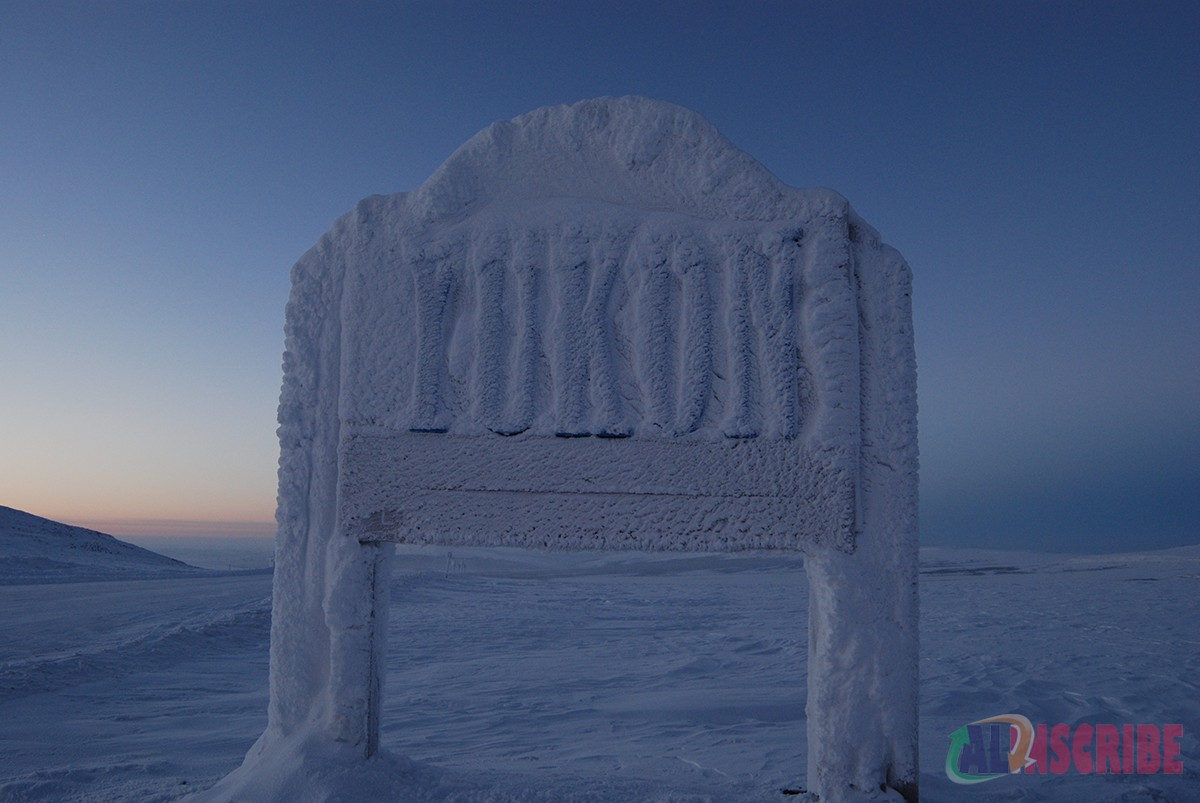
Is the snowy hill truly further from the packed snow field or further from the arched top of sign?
the arched top of sign

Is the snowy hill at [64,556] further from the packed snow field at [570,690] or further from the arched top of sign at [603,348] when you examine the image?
the arched top of sign at [603,348]

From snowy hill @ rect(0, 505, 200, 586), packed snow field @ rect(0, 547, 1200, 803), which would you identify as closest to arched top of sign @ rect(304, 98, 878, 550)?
packed snow field @ rect(0, 547, 1200, 803)

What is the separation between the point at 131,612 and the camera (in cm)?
711

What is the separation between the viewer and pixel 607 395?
1.91 meters

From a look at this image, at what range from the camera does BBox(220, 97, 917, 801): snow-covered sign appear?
183 centimetres

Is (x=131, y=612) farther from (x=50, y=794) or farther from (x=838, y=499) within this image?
(x=838, y=499)

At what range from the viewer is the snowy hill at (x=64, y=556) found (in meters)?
11.1

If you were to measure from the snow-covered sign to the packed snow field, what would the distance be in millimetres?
592

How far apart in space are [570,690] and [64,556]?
1530 cm

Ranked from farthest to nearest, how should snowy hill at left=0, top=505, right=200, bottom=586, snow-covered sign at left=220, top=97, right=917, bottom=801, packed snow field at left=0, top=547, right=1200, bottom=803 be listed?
snowy hill at left=0, top=505, right=200, bottom=586 → packed snow field at left=0, top=547, right=1200, bottom=803 → snow-covered sign at left=220, top=97, right=917, bottom=801

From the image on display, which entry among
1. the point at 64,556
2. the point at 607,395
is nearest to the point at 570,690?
the point at 607,395

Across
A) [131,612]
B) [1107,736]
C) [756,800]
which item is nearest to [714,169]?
[756,800]

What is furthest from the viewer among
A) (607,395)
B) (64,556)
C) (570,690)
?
(64,556)

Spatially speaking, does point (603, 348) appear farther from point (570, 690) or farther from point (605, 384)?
point (570, 690)
